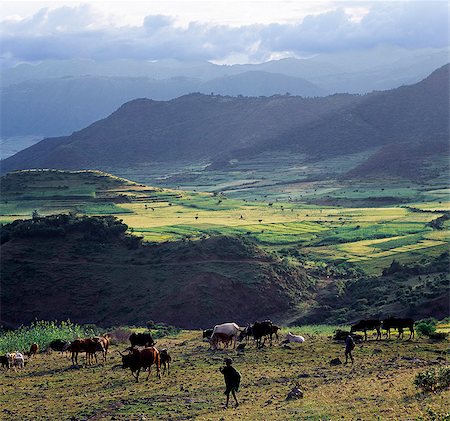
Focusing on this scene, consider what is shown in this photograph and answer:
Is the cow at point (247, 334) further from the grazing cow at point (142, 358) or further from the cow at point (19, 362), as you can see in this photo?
the cow at point (19, 362)

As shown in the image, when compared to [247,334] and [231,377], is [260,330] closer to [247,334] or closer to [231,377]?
[247,334]

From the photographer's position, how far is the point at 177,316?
54.4 m

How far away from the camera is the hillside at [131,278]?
55.8 metres

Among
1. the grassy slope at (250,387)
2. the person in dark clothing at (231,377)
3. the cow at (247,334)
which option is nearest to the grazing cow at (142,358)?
the grassy slope at (250,387)

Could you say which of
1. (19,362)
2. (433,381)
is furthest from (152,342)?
(433,381)

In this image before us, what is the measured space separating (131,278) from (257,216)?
42.0 metres

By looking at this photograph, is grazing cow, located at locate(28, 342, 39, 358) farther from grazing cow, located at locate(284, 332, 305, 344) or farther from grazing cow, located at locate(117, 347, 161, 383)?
grazing cow, located at locate(284, 332, 305, 344)

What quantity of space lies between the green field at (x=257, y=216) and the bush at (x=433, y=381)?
45.4 m

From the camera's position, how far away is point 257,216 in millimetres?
99625

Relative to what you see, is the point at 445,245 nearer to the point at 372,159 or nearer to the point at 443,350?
the point at 443,350

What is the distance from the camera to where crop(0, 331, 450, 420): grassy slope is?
19.5m

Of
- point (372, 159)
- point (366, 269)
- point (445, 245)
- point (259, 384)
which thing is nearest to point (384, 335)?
point (259, 384)

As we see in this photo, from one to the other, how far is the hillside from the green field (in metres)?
6.16

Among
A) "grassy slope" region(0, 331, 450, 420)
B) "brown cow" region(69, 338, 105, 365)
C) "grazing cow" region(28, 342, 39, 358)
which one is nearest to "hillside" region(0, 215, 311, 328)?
"grazing cow" region(28, 342, 39, 358)
